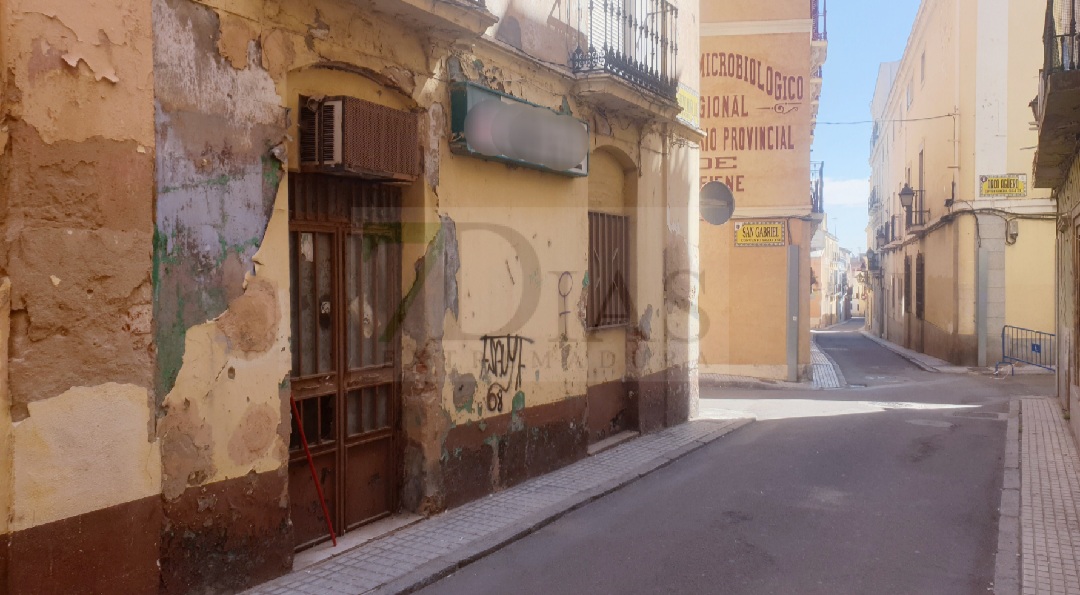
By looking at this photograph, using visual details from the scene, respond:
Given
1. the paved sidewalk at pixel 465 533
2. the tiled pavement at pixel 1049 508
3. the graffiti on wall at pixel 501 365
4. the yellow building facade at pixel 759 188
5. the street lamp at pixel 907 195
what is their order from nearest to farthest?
the paved sidewalk at pixel 465 533
the tiled pavement at pixel 1049 508
the graffiti on wall at pixel 501 365
the yellow building facade at pixel 759 188
the street lamp at pixel 907 195

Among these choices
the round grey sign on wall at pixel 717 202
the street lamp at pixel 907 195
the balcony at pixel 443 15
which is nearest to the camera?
the balcony at pixel 443 15

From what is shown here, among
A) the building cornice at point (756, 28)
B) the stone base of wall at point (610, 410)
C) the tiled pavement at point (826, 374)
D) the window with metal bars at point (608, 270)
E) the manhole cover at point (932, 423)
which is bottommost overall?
the tiled pavement at point (826, 374)

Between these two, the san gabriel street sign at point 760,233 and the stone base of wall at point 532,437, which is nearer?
the stone base of wall at point 532,437

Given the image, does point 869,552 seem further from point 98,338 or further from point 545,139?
point 98,338

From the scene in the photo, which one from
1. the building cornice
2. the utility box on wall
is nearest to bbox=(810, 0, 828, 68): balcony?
the building cornice

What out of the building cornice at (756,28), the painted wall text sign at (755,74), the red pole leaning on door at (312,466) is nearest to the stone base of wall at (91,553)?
the red pole leaning on door at (312,466)

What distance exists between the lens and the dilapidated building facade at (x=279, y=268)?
13.2 ft

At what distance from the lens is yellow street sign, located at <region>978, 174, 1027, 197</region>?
20.6 metres

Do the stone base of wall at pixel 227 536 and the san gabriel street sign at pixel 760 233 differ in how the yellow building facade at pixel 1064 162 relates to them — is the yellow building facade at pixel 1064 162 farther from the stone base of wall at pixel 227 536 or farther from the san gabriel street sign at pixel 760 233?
the stone base of wall at pixel 227 536

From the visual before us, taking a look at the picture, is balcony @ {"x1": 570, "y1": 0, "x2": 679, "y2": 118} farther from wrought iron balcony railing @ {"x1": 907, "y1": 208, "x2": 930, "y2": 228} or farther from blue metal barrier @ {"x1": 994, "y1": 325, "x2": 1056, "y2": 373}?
wrought iron balcony railing @ {"x1": 907, "y1": 208, "x2": 930, "y2": 228}

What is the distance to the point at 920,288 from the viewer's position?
28.2 meters

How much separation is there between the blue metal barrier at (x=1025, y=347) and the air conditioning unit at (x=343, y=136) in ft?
59.9

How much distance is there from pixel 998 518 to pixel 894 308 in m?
31.2

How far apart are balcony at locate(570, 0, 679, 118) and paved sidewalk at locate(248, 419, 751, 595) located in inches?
161
